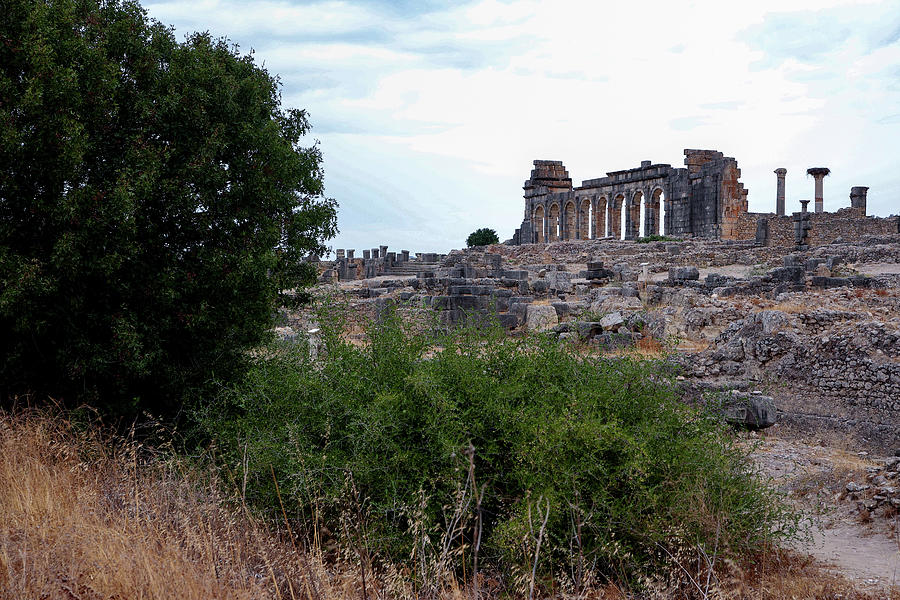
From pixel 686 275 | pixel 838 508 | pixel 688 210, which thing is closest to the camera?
pixel 838 508

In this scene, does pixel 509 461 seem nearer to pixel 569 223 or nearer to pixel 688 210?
pixel 688 210

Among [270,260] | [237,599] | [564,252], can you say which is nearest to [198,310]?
[270,260]

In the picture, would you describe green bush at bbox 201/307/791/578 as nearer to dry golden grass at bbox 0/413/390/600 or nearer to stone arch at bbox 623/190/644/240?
dry golden grass at bbox 0/413/390/600

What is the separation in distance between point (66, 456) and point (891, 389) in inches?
431

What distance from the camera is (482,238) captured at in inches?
2534

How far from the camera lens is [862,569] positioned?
579 cm

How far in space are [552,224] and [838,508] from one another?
45.1 m

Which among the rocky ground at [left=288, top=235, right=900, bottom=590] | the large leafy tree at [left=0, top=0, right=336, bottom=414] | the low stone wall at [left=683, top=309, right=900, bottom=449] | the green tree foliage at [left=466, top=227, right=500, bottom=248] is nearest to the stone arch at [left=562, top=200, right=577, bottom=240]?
the green tree foliage at [left=466, top=227, right=500, bottom=248]

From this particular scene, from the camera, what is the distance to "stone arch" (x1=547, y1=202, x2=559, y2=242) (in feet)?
169

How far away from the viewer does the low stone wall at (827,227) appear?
35312 mm

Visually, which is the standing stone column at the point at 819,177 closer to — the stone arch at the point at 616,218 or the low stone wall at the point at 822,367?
the stone arch at the point at 616,218

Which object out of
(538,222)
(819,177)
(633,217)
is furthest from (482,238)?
(819,177)

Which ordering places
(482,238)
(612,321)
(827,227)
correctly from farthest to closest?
(482,238) < (827,227) < (612,321)

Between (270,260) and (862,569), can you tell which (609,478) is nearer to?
(862,569)
